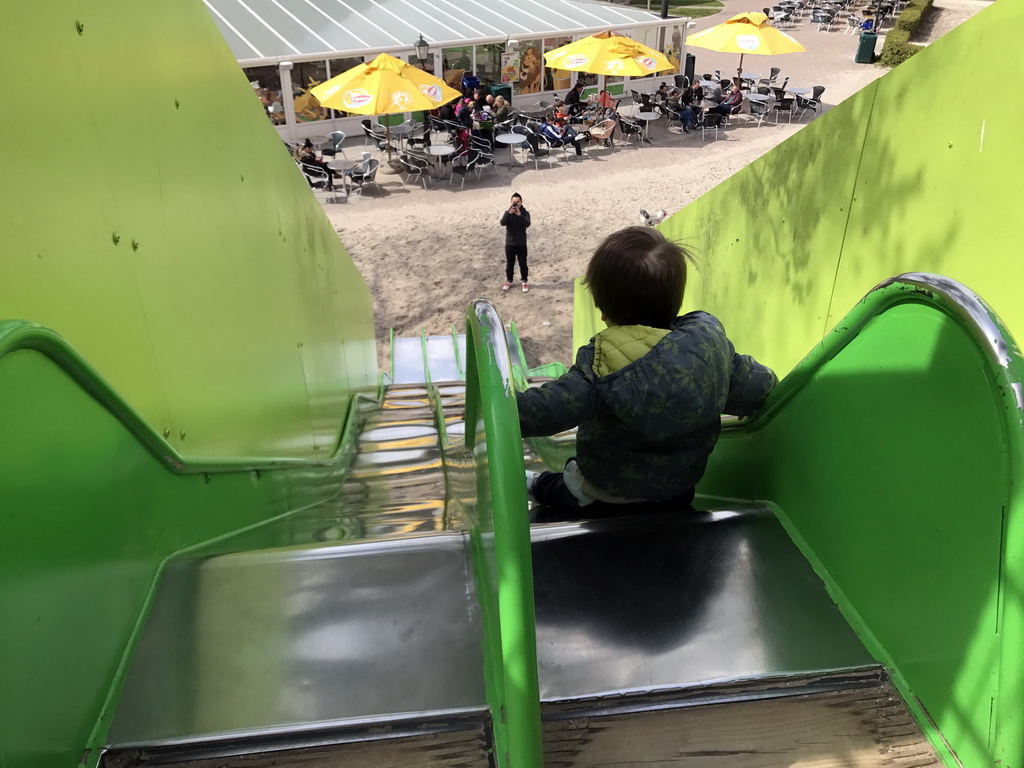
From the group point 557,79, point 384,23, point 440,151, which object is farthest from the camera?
point 557,79

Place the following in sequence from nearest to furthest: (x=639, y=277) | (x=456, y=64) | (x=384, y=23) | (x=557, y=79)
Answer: (x=639, y=277), (x=384, y=23), (x=456, y=64), (x=557, y=79)

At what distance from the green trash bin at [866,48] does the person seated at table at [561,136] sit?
447 inches

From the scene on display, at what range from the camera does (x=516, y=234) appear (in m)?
11.0

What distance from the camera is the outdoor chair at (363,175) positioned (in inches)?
589

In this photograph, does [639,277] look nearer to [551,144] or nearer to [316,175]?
[316,175]

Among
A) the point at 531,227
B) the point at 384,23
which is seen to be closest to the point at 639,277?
the point at 531,227

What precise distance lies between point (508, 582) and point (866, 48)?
2613cm

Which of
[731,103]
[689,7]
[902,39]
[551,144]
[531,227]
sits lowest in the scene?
[531,227]

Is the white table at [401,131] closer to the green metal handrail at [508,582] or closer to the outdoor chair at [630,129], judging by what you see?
the outdoor chair at [630,129]

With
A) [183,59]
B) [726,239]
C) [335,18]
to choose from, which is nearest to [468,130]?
[335,18]

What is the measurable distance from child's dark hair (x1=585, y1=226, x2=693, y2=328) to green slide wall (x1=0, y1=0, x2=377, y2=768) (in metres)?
1.30

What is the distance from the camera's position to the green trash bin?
2246cm

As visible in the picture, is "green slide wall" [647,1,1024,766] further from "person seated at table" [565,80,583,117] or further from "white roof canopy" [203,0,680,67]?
"person seated at table" [565,80,583,117]

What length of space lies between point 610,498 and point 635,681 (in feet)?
2.60
